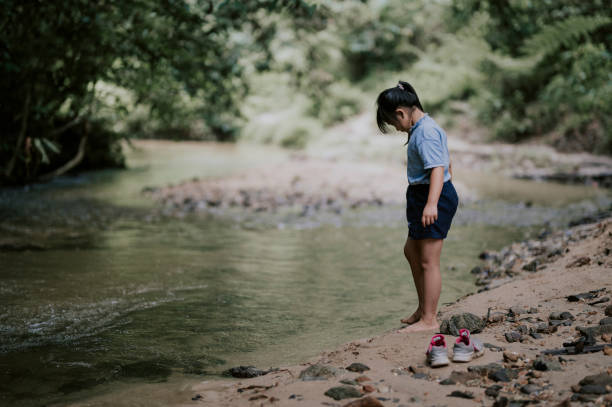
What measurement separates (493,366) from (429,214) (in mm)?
1047

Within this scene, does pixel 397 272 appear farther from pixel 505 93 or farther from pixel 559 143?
pixel 505 93

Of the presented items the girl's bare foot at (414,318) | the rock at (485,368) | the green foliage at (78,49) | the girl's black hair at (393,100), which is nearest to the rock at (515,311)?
the girl's bare foot at (414,318)

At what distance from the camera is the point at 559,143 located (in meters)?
18.4

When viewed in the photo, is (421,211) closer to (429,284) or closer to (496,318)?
(429,284)

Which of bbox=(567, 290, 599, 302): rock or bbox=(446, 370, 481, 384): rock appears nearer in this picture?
bbox=(446, 370, 481, 384): rock

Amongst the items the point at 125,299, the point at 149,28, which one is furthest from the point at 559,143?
the point at 125,299

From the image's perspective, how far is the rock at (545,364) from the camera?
2.71 metres

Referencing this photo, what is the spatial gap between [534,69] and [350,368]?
64.3ft

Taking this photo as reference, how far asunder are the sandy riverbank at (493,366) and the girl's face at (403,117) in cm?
133

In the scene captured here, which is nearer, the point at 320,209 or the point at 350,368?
the point at 350,368

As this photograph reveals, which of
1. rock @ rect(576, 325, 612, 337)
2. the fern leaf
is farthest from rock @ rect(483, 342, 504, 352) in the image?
the fern leaf

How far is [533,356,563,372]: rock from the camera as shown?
8.89 feet

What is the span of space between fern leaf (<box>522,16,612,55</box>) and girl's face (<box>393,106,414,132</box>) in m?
10.8

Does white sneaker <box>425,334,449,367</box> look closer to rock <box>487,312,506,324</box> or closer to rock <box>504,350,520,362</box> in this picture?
rock <box>504,350,520,362</box>
